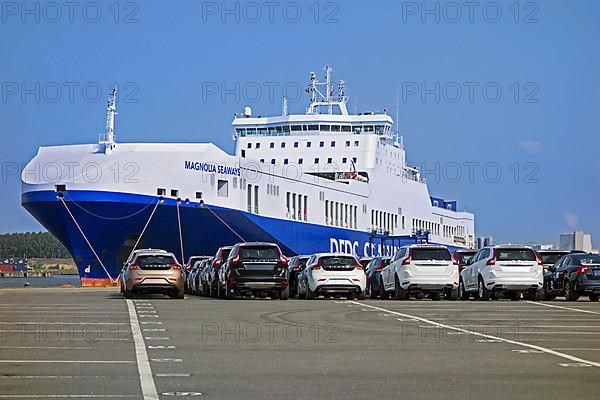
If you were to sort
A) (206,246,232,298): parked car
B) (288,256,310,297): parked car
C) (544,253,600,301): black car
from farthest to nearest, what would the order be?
(288,256,310,297): parked car
(206,246,232,298): parked car
(544,253,600,301): black car

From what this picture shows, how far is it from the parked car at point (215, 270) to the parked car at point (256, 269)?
2078 millimetres

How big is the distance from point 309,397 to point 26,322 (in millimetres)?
10588

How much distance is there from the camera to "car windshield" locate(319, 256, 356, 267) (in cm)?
3053

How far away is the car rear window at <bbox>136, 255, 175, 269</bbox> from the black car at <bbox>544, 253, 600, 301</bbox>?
11019mm

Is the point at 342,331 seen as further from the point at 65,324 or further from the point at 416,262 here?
the point at 416,262

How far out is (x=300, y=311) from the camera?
23.6 meters

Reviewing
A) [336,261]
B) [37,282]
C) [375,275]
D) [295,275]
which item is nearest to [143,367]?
[336,261]

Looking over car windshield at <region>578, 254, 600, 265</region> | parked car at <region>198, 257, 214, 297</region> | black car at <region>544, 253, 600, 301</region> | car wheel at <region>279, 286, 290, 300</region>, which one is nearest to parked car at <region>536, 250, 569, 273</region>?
black car at <region>544, 253, 600, 301</region>

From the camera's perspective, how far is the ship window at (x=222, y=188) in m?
53.3

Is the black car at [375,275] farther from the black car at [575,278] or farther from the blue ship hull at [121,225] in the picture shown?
the blue ship hull at [121,225]

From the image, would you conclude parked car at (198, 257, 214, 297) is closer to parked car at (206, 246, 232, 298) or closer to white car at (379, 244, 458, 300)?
parked car at (206, 246, 232, 298)

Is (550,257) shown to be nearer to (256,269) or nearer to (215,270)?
(215,270)

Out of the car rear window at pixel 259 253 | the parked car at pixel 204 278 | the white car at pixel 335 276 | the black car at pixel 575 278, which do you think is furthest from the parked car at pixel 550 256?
the parked car at pixel 204 278

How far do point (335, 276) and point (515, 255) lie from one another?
5006mm
